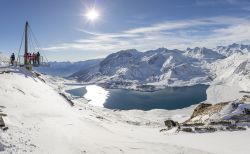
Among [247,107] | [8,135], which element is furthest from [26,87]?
[247,107]

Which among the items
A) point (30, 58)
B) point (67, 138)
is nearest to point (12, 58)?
point (30, 58)

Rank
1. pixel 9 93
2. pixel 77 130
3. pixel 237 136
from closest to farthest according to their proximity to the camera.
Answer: pixel 77 130, pixel 237 136, pixel 9 93

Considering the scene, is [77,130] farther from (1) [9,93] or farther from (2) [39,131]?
(1) [9,93]

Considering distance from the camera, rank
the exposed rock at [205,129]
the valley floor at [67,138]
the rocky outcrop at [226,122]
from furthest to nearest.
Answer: the rocky outcrop at [226,122], the exposed rock at [205,129], the valley floor at [67,138]

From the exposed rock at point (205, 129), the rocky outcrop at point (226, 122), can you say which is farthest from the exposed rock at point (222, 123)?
the exposed rock at point (205, 129)

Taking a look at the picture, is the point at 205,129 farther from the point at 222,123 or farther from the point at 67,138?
the point at 67,138

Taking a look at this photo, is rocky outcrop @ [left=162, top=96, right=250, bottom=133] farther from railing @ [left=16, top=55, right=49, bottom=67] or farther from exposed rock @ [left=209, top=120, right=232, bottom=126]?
railing @ [left=16, top=55, right=49, bottom=67]

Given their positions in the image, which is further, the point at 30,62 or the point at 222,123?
→ the point at 30,62

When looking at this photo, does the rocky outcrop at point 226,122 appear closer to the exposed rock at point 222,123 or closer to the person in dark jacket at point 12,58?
the exposed rock at point 222,123

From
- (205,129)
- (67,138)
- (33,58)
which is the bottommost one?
(205,129)
